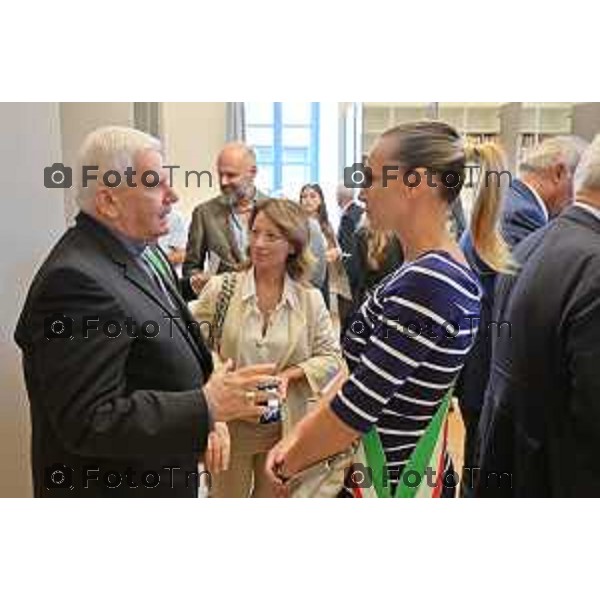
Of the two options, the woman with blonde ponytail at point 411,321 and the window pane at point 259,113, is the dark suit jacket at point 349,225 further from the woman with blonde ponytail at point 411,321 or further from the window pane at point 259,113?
the window pane at point 259,113

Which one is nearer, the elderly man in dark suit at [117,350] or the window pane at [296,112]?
the elderly man in dark suit at [117,350]

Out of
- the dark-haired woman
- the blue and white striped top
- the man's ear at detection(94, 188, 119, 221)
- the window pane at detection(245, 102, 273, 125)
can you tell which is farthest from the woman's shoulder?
the man's ear at detection(94, 188, 119, 221)

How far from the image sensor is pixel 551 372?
43.4 inches

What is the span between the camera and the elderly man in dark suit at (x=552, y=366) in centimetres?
107

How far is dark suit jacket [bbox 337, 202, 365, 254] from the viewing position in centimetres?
115

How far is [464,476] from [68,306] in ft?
2.38

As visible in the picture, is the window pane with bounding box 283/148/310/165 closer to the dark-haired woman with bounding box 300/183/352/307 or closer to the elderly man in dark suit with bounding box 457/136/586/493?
the dark-haired woman with bounding box 300/183/352/307

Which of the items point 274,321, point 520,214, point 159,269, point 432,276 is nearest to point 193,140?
point 159,269

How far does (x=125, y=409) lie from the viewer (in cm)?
102

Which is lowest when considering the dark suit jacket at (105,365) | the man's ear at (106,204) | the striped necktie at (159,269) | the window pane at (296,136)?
the dark suit jacket at (105,365)

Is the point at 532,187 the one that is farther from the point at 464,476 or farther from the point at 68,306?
the point at 68,306

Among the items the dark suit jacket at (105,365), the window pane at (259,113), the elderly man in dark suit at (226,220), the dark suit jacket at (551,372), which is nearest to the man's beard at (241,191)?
the elderly man in dark suit at (226,220)

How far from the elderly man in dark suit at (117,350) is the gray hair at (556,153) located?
59cm
